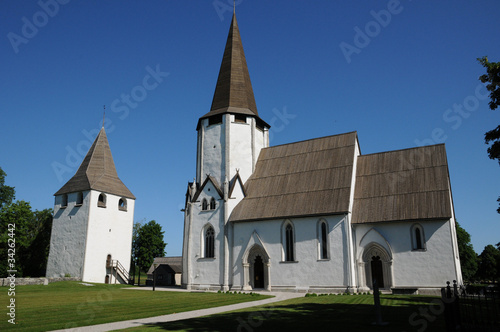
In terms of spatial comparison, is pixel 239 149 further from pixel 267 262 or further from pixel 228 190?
pixel 267 262

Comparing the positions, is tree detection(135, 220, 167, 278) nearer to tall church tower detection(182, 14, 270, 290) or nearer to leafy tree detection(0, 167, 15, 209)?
leafy tree detection(0, 167, 15, 209)

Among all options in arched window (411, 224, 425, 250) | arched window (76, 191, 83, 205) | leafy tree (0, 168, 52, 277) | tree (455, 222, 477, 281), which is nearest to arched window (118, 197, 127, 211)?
arched window (76, 191, 83, 205)

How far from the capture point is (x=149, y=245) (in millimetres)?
67000

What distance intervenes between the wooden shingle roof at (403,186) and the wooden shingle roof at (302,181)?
1672 millimetres

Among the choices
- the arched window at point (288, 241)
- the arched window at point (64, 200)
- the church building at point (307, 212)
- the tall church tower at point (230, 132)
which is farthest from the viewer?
the arched window at point (64, 200)

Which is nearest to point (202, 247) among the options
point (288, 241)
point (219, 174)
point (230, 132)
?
point (219, 174)

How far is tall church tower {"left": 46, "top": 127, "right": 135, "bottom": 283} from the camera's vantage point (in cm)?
4109

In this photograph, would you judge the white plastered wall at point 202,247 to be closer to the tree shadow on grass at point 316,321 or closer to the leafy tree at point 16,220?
the tree shadow on grass at point 316,321

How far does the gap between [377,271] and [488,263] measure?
197ft

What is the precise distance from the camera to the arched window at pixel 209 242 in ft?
105

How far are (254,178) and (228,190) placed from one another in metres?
2.93

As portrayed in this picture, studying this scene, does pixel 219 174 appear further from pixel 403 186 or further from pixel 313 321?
pixel 313 321

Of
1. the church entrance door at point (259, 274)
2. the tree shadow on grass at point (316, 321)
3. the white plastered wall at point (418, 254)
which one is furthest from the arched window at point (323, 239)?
the tree shadow on grass at point (316, 321)

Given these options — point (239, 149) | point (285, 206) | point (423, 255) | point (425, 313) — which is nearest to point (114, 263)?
point (239, 149)
